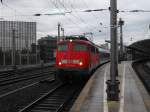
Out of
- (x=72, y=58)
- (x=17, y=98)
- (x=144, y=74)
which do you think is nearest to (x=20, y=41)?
(x=144, y=74)

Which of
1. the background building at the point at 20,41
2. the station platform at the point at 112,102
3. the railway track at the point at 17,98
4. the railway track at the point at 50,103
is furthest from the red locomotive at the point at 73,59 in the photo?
the background building at the point at 20,41

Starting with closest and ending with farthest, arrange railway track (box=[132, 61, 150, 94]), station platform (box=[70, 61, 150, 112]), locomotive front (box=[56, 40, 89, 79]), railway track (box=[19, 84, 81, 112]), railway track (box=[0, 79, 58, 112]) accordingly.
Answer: station platform (box=[70, 61, 150, 112]), railway track (box=[19, 84, 81, 112]), railway track (box=[0, 79, 58, 112]), locomotive front (box=[56, 40, 89, 79]), railway track (box=[132, 61, 150, 94])

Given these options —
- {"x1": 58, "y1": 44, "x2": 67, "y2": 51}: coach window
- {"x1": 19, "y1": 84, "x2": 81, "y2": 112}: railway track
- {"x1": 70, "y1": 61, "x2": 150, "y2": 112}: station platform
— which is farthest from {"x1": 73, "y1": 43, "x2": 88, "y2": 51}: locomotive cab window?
{"x1": 70, "y1": 61, "x2": 150, "y2": 112}: station platform

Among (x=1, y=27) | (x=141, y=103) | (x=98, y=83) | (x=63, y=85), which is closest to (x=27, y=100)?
(x=98, y=83)

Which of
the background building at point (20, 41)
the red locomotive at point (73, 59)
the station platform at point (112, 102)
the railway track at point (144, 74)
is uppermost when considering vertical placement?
the background building at point (20, 41)

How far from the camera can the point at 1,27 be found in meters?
66.2

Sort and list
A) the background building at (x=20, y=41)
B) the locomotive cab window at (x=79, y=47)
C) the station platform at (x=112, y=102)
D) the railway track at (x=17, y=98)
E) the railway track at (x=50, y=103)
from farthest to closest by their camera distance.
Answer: the background building at (x=20, y=41) < the locomotive cab window at (x=79, y=47) < the railway track at (x=17, y=98) < the railway track at (x=50, y=103) < the station platform at (x=112, y=102)

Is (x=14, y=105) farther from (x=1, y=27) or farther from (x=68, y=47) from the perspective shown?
(x=1, y=27)

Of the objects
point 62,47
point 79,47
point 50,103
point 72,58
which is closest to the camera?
point 50,103

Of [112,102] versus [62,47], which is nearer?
[112,102]

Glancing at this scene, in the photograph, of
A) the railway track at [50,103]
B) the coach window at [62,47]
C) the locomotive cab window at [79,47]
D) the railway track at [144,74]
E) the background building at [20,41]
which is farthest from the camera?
the background building at [20,41]

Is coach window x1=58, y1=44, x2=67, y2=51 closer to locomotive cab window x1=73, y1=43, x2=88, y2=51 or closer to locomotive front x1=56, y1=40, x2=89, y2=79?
locomotive front x1=56, y1=40, x2=89, y2=79

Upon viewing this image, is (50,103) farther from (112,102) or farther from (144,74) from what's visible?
(144,74)

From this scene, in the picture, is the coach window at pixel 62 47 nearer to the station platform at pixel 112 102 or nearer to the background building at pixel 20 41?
the station platform at pixel 112 102
